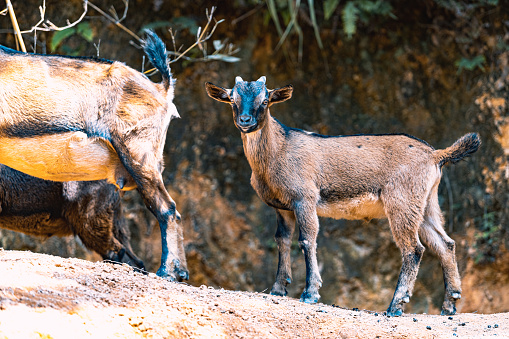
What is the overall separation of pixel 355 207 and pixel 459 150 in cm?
129

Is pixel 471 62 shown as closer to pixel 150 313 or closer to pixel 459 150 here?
pixel 459 150

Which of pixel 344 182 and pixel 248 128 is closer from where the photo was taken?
pixel 248 128

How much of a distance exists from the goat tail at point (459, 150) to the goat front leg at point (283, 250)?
5.74 feet

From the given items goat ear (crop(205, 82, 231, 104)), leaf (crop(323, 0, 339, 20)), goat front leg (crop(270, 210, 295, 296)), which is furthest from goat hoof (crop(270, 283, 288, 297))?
leaf (crop(323, 0, 339, 20))

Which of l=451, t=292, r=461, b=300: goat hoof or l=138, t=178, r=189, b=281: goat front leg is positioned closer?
l=138, t=178, r=189, b=281: goat front leg

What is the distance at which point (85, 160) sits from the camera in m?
6.12

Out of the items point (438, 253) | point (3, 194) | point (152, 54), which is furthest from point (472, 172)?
point (3, 194)

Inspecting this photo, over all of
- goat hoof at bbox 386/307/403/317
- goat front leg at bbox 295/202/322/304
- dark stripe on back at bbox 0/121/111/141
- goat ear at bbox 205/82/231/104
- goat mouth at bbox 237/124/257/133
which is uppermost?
goat ear at bbox 205/82/231/104

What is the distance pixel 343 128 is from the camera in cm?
1004

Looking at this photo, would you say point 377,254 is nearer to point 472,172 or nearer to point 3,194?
point 472,172

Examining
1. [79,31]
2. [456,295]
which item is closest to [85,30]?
[79,31]

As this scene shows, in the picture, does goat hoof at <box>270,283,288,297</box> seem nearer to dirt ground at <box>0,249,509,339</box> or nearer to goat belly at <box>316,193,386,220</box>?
dirt ground at <box>0,249,509,339</box>

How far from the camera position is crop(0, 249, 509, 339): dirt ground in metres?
3.90

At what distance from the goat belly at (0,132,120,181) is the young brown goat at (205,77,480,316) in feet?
4.61
